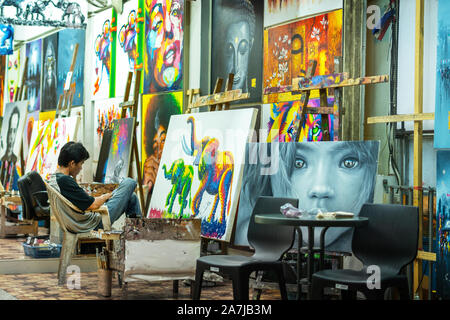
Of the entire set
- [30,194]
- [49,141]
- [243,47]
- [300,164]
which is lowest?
[30,194]

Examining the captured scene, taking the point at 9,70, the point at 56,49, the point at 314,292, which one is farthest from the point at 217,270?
the point at 9,70

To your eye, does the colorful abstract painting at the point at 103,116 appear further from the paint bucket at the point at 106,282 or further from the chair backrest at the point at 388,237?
the chair backrest at the point at 388,237

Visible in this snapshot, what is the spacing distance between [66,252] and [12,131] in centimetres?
529

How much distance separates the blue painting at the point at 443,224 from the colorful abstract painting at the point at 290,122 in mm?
1226

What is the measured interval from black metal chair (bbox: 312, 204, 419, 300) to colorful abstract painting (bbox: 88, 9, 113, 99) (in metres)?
5.90

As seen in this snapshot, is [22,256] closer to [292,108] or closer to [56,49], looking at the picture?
[292,108]

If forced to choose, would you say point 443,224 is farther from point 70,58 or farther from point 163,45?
point 70,58

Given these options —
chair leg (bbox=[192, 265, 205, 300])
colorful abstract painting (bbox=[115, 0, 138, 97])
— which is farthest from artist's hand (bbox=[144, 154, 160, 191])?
chair leg (bbox=[192, 265, 205, 300])

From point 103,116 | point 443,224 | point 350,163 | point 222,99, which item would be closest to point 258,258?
point 350,163

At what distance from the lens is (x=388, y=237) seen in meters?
4.07

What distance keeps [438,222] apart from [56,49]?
7912 millimetres

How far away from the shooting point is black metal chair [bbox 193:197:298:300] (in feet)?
13.6

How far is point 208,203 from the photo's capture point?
218 inches

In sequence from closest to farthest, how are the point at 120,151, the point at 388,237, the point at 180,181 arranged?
the point at 388,237, the point at 180,181, the point at 120,151
